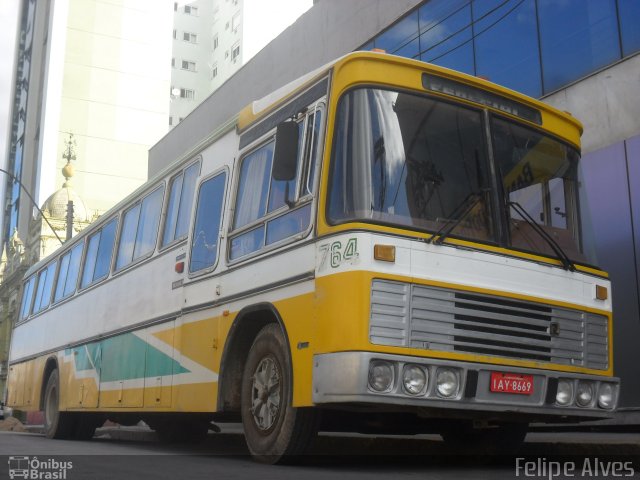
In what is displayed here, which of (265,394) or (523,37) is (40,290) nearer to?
(523,37)

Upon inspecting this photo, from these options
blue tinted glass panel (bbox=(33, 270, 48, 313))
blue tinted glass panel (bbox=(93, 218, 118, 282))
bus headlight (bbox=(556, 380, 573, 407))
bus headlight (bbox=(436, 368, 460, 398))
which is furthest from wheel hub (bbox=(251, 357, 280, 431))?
blue tinted glass panel (bbox=(33, 270, 48, 313))

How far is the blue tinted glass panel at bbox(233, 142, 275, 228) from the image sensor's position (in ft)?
25.0

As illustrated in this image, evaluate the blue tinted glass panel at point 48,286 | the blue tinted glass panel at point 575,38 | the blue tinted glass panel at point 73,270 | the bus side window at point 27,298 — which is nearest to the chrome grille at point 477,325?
the blue tinted glass panel at point 575,38

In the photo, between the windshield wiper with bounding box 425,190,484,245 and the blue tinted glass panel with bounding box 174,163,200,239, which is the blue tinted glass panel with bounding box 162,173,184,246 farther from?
the windshield wiper with bounding box 425,190,484,245

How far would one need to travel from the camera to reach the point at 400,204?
6500mm

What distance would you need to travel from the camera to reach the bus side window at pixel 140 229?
10.5 m

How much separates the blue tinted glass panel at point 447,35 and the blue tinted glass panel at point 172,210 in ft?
30.3

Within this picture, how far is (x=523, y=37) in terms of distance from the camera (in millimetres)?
16219

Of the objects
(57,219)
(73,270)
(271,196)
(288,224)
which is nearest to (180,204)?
(271,196)

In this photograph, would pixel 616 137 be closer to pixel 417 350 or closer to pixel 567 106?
pixel 567 106

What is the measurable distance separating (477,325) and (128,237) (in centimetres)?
636

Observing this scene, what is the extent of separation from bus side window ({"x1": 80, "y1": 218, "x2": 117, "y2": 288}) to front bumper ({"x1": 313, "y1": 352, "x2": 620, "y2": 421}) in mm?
6781

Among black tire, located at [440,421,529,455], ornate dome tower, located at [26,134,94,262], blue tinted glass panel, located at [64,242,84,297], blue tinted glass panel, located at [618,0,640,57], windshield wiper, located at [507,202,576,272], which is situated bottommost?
black tire, located at [440,421,529,455]

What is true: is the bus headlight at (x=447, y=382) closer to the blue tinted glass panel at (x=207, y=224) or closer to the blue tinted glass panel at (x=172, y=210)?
the blue tinted glass panel at (x=207, y=224)
